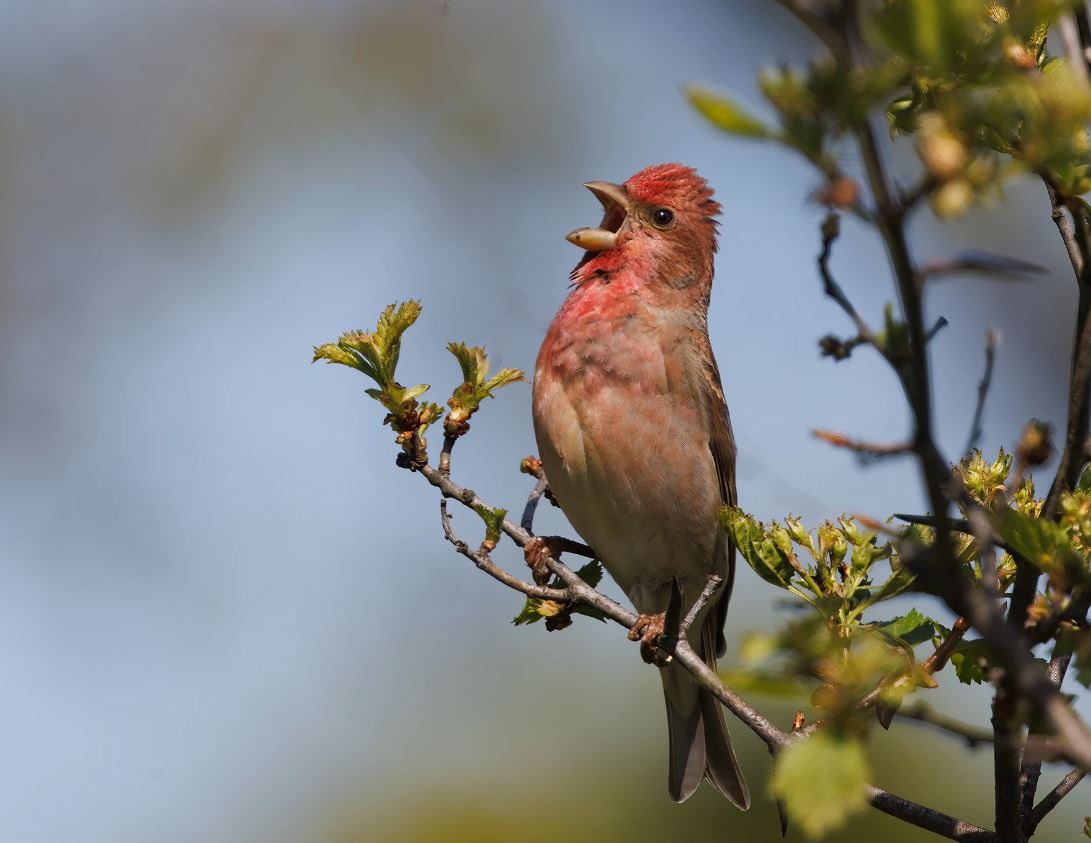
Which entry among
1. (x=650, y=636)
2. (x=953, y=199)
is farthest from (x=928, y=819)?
(x=953, y=199)

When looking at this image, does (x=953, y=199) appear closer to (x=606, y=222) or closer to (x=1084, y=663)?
(x=1084, y=663)

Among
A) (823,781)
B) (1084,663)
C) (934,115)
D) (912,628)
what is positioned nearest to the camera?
(934,115)

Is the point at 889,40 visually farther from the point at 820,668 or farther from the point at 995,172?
the point at 820,668

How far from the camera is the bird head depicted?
21.0 ft

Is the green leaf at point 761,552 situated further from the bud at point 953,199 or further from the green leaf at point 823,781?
the bud at point 953,199

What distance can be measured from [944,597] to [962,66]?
0.83 metres

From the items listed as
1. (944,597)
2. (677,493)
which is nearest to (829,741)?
(944,597)

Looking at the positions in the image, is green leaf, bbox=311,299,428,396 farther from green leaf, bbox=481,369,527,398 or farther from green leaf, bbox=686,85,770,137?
green leaf, bbox=686,85,770,137

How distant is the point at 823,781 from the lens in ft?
6.66

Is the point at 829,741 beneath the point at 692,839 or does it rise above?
beneath

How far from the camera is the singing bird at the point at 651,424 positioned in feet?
19.0

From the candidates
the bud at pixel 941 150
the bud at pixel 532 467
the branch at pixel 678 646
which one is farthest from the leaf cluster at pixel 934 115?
the bud at pixel 532 467

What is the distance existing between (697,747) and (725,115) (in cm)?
495

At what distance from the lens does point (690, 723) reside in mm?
6375
